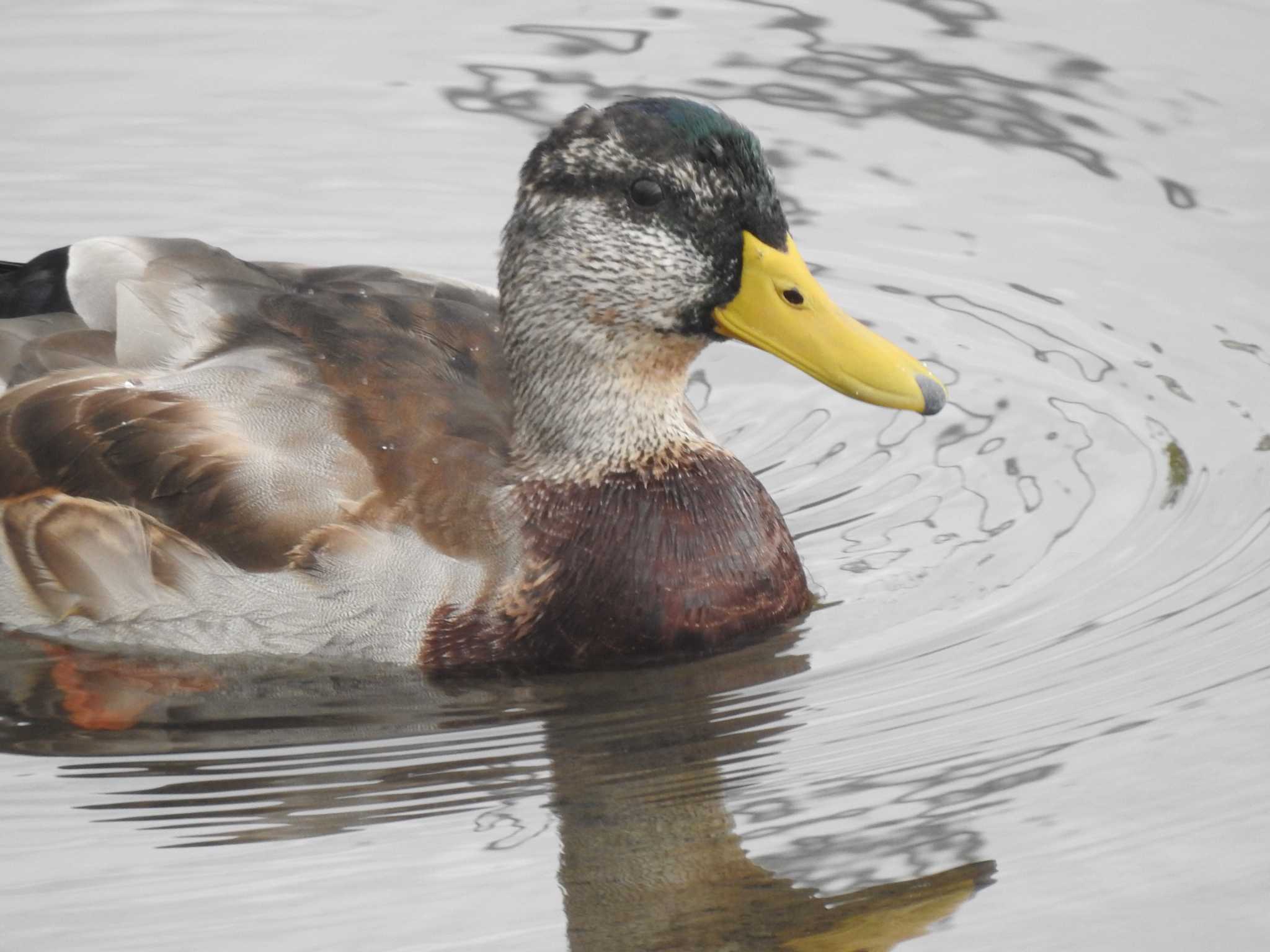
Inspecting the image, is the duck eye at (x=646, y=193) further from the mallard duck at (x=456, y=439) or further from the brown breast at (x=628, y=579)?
the brown breast at (x=628, y=579)

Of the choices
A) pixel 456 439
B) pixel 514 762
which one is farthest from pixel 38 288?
pixel 514 762

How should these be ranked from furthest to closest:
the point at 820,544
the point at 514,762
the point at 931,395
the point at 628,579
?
Answer: the point at 820,544, the point at 628,579, the point at 931,395, the point at 514,762

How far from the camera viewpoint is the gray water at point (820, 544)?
5.73m

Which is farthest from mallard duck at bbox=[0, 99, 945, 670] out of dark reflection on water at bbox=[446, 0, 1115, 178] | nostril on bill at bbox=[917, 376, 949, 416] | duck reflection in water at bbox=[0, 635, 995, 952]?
dark reflection on water at bbox=[446, 0, 1115, 178]

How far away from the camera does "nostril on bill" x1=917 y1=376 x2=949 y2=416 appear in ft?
22.0

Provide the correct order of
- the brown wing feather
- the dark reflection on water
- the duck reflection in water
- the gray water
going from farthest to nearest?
the dark reflection on water < the brown wing feather < the gray water < the duck reflection in water

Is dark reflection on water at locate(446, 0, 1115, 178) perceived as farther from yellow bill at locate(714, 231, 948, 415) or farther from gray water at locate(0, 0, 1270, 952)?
yellow bill at locate(714, 231, 948, 415)

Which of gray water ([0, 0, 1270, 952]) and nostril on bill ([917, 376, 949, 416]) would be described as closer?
gray water ([0, 0, 1270, 952])

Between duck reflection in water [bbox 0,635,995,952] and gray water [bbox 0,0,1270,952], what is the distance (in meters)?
0.02

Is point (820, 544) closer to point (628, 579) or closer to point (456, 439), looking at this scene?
point (628, 579)

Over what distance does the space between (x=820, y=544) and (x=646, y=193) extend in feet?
5.59

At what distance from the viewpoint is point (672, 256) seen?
265 inches

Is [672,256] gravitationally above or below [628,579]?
above

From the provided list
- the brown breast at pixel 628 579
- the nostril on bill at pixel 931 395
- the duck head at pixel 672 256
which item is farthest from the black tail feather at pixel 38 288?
the nostril on bill at pixel 931 395
